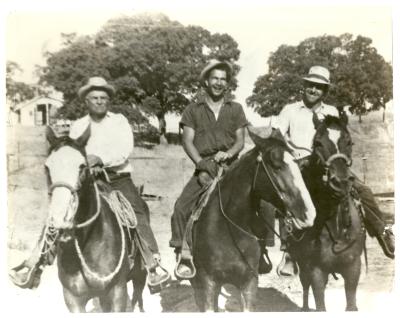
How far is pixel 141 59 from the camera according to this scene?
5723 mm

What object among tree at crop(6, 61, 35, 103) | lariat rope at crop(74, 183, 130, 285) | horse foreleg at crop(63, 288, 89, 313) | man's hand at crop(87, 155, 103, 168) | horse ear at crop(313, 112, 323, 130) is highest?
tree at crop(6, 61, 35, 103)

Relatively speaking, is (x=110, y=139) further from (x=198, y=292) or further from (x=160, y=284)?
(x=198, y=292)

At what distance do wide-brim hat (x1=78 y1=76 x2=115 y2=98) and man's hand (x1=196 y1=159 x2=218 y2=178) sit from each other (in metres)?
1.16

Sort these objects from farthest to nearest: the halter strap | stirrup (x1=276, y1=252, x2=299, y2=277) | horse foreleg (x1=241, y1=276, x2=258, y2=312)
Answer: stirrup (x1=276, y1=252, x2=299, y2=277)
horse foreleg (x1=241, y1=276, x2=258, y2=312)
the halter strap

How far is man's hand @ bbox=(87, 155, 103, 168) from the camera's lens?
16.9 ft

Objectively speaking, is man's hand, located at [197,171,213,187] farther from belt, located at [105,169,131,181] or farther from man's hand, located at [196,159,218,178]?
belt, located at [105,169,131,181]

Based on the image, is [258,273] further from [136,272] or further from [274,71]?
[274,71]

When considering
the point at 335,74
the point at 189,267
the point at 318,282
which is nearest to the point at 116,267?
the point at 189,267

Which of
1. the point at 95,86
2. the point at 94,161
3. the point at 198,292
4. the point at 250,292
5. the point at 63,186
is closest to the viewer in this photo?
the point at 63,186

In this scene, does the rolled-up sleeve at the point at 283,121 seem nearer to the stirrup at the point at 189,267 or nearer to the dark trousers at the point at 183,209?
the dark trousers at the point at 183,209

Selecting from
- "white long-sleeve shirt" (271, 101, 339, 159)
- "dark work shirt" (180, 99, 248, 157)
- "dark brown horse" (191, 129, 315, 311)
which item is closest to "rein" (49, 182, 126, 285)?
"dark brown horse" (191, 129, 315, 311)

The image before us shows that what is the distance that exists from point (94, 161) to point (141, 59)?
4.03 feet

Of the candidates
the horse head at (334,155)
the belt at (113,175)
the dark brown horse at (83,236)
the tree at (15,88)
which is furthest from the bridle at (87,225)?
the horse head at (334,155)

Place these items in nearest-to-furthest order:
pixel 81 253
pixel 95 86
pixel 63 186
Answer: pixel 63 186 < pixel 81 253 < pixel 95 86
